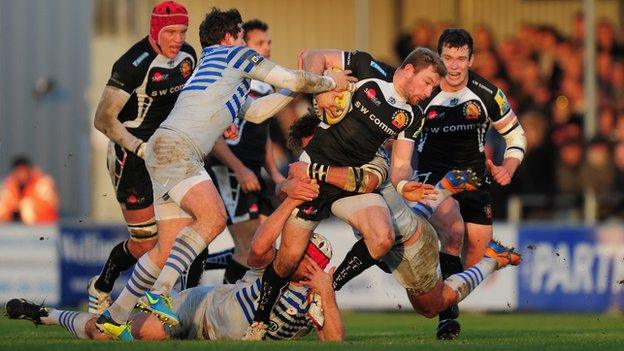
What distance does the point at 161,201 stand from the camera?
12312 millimetres

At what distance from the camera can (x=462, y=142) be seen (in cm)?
1380

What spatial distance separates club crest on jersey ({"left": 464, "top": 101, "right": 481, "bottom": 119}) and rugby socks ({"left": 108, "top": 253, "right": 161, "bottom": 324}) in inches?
125

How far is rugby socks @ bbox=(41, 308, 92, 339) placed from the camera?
479 inches

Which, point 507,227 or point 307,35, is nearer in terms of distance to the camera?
point 507,227

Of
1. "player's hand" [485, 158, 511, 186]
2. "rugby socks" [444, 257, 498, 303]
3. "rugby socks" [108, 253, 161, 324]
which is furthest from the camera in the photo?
"player's hand" [485, 158, 511, 186]

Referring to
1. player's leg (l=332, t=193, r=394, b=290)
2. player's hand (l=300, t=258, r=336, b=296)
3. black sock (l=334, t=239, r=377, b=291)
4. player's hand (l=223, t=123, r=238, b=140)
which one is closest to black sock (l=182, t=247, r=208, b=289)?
player's hand (l=223, t=123, r=238, b=140)

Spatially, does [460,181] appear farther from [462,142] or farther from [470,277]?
[462,142]

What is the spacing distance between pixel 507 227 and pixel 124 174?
717cm

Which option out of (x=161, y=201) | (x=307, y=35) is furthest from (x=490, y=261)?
(x=307, y=35)

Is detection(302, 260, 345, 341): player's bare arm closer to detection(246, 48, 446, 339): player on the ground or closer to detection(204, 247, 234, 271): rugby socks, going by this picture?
detection(246, 48, 446, 339): player on the ground

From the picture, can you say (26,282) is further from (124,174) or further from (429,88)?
(429,88)

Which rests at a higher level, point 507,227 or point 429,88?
point 429,88

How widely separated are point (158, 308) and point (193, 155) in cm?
133

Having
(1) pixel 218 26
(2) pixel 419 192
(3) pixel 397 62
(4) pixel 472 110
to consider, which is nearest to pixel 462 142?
(4) pixel 472 110
